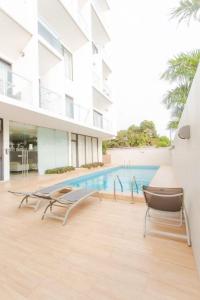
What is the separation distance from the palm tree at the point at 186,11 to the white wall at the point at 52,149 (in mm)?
8795

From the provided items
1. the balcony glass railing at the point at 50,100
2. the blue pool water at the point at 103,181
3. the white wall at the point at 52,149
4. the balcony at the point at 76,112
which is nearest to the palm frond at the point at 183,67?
the blue pool water at the point at 103,181

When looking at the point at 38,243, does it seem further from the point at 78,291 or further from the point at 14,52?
the point at 14,52

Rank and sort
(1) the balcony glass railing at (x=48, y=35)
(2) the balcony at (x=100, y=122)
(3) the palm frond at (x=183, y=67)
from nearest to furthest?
(3) the palm frond at (x=183, y=67), (1) the balcony glass railing at (x=48, y=35), (2) the balcony at (x=100, y=122)

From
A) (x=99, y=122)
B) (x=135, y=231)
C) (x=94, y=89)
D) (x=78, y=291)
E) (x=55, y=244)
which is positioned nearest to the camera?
(x=78, y=291)

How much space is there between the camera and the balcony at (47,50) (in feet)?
29.4

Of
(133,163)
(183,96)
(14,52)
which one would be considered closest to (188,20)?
(183,96)

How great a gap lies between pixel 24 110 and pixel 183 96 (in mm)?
7037

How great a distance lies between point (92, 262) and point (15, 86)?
7.67m

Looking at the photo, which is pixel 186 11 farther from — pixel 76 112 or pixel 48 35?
pixel 76 112

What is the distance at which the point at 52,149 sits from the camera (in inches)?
471

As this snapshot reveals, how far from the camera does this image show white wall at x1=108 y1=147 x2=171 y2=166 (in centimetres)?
1966

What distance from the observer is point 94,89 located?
14930 mm

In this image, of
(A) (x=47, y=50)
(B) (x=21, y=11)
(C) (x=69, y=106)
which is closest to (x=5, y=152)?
(A) (x=47, y=50)

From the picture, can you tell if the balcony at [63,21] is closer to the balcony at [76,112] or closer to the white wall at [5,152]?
the balcony at [76,112]
